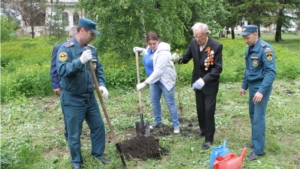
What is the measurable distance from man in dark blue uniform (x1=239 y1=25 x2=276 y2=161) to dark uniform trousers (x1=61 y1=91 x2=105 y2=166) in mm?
1923

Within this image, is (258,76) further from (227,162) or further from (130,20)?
(130,20)

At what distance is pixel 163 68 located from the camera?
4.69m

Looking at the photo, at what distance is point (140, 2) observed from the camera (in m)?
9.56

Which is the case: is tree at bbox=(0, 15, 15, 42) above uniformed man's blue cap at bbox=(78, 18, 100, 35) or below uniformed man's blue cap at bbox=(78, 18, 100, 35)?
above

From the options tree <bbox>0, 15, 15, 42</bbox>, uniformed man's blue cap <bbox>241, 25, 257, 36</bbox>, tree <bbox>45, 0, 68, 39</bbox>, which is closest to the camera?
uniformed man's blue cap <bbox>241, 25, 257, 36</bbox>


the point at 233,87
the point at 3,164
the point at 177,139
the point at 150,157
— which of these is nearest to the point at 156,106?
the point at 177,139

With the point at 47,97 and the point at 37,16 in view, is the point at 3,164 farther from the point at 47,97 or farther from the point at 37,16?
the point at 37,16

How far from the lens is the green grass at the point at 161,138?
4.00 m

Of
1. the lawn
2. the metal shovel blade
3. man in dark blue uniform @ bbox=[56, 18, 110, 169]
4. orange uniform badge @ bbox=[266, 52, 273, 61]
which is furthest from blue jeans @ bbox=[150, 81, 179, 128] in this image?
orange uniform badge @ bbox=[266, 52, 273, 61]

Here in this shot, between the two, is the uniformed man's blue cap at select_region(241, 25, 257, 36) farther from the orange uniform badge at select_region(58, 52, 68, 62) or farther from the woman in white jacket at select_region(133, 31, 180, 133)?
the orange uniform badge at select_region(58, 52, 68, 62)

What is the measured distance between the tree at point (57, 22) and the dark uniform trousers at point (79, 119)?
78.7ft

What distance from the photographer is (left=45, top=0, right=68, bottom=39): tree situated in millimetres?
26172

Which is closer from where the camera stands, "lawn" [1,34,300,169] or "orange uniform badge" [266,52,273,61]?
"orange uniform badge" [266,52,273,61]

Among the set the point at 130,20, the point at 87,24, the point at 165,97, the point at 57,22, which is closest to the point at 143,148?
the point at 165,97
